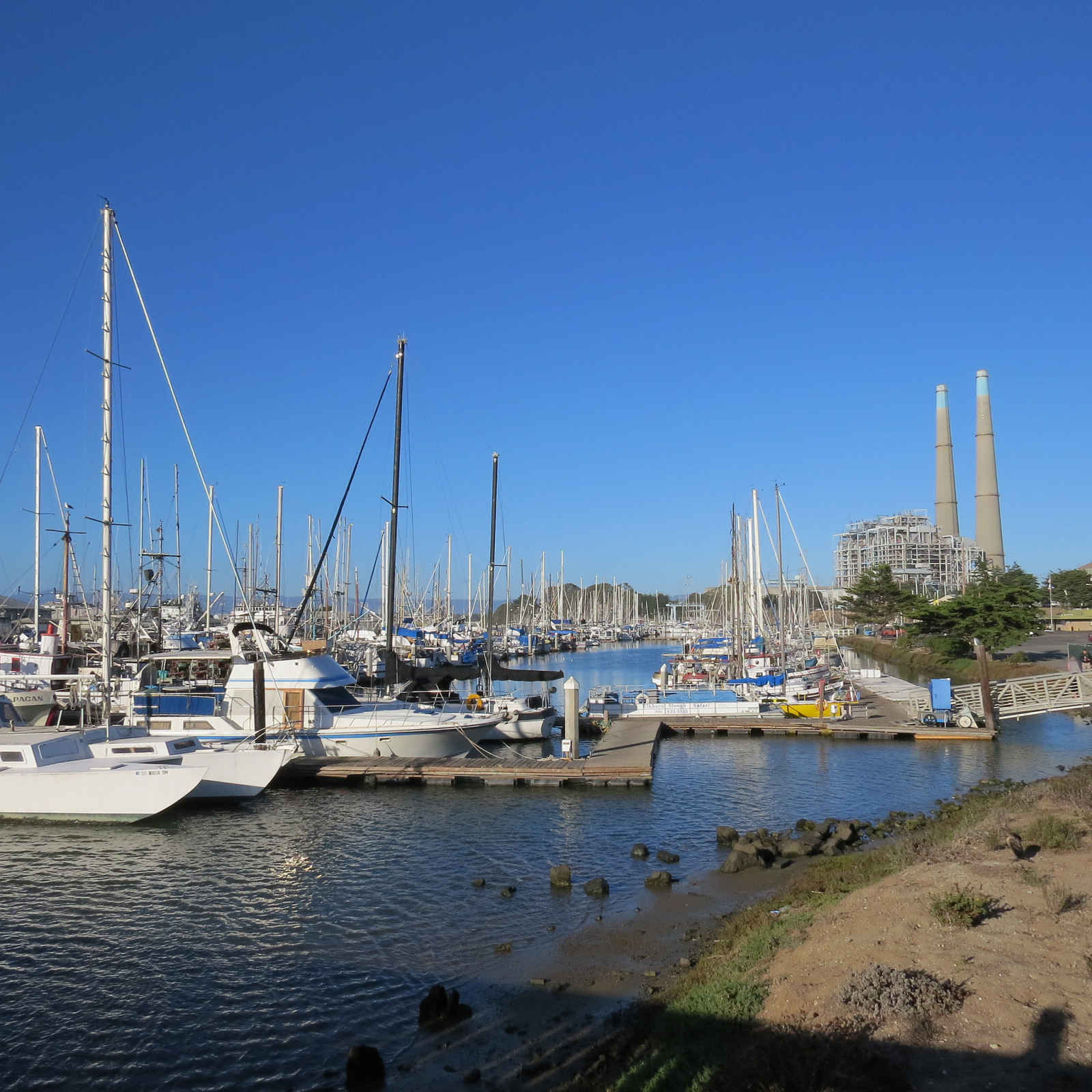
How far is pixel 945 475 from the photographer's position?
145 meters

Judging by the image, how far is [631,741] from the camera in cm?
3825

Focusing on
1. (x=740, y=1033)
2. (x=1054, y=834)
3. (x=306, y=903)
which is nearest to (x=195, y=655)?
(x=306, y=903)

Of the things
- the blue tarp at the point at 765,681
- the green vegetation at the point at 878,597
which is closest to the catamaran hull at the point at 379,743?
the blue tarp at the point at 765,681

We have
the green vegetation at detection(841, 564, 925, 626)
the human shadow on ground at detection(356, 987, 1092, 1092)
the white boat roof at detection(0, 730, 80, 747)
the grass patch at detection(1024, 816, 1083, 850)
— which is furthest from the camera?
the green vegetation at detection(841, 564, 925, 626)

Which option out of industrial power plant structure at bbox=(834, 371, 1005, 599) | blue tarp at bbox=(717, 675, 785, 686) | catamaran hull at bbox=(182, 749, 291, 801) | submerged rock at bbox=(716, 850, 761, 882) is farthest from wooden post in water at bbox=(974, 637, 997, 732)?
industrial power plant structure at bbox=(834, 371, 1005, 599)

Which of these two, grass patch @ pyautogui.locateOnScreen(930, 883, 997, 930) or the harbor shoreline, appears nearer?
the harbor shoreline

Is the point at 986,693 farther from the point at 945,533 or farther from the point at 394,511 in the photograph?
the point at 945,533

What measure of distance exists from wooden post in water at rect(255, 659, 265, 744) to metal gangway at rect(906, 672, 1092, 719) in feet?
99.6

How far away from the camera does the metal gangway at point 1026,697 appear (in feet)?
132

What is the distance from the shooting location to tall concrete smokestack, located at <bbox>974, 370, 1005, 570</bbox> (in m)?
136

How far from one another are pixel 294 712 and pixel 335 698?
1.68m

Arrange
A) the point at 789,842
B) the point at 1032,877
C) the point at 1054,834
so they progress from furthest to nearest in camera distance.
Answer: the point at 789,842 < the point at 1054,834 < the point at 1032,877

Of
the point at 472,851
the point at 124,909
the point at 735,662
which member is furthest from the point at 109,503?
the point at 735,662

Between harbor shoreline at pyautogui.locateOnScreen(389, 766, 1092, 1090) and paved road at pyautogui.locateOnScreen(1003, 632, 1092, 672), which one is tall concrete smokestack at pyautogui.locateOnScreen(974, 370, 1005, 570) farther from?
harbor shoreline at pyautogui.locateOnScreen(389, 766, 1092, 1090)
